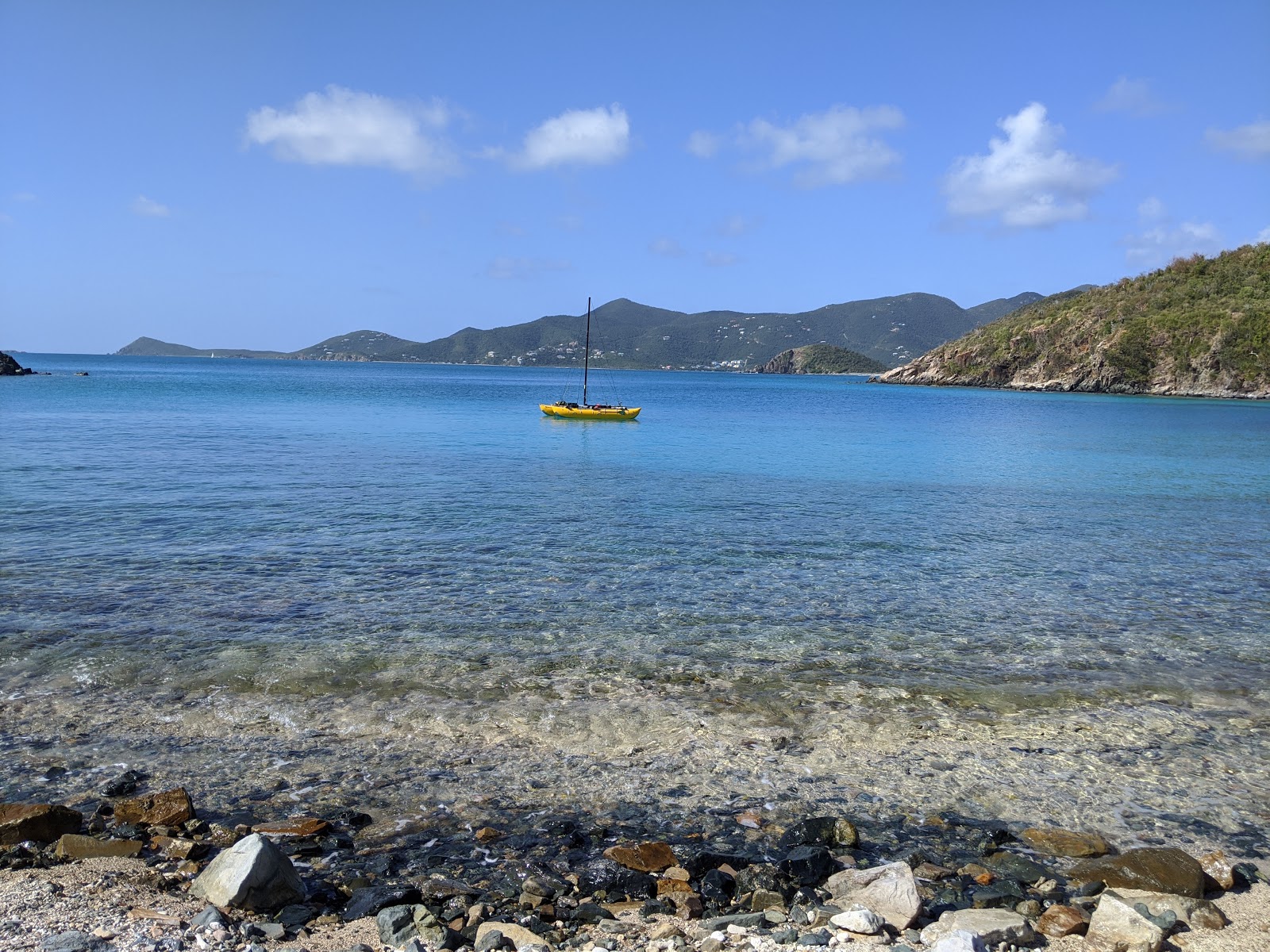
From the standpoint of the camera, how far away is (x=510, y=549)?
16016 millimetres

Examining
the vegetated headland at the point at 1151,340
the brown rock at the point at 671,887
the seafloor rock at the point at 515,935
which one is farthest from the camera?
the vegetated headland at the point at 1151,340

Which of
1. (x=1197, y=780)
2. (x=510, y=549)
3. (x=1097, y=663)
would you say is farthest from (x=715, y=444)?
(x=1197, y=780)

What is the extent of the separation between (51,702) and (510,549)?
8388 mm

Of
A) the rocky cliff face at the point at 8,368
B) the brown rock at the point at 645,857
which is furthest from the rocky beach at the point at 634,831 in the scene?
the rocky cliff face at the point at 8,368

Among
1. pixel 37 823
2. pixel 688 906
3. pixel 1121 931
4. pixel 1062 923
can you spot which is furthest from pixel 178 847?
pixel 1121 931

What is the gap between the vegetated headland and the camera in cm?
10856

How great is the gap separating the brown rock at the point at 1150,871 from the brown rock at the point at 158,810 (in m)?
6.23

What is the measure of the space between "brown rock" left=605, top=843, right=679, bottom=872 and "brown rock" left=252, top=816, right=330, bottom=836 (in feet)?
6.75

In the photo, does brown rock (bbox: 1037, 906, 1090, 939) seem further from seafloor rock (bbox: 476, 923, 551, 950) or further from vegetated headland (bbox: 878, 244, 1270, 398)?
vegetated headland (bbox: 878, 244, 1270, 398)

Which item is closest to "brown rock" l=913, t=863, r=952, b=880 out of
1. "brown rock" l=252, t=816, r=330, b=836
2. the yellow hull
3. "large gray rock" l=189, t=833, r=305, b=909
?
"large gray rock" l=189, t=833, r=305, b=909

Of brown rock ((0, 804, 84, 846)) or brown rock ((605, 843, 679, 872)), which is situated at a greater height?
brown rock ((0, 804, 84, 846))

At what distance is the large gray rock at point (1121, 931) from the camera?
480 centimetres

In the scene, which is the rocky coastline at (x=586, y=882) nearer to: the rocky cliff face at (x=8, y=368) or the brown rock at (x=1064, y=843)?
the brown rock at (x=1064, y=843)

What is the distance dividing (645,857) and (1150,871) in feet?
10.8
